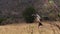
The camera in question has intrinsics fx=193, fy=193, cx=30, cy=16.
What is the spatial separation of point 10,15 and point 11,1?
59cm

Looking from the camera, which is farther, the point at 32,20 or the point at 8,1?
the point at 8,1

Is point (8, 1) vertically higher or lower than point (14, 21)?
higher

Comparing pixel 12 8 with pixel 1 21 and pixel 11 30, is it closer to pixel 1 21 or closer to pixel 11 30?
pixel 1 21

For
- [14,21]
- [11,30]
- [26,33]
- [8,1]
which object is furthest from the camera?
[8,1]

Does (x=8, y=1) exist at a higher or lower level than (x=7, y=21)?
higher

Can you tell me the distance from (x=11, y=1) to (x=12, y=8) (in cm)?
26

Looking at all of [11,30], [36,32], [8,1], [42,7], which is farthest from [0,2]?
[36,32]

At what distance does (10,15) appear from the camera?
6184 mm

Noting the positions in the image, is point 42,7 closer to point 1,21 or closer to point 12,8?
point 12,8

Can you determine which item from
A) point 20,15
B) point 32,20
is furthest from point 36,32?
point 20,15

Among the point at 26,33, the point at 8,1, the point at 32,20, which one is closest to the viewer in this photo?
the point at 26,33

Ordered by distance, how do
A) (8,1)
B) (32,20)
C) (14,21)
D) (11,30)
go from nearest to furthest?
1. (11,30)
2. (32,20)
3. (14,21)
4. (8,1)

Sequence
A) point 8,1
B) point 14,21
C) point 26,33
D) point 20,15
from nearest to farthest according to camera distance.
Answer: point 26,33, point 14,21, point 20,15, point 8,1

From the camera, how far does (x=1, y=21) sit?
5.43 meters
